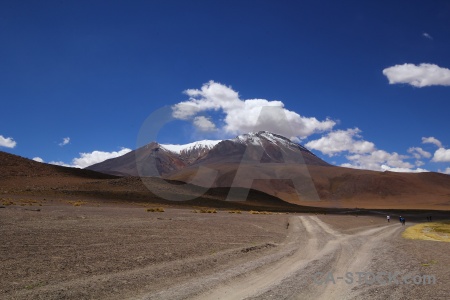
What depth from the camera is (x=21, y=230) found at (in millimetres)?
19656

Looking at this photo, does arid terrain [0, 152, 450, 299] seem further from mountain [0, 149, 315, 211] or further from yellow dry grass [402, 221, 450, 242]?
mountain [0, 149, 315, 211]

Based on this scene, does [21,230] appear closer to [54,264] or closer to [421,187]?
[54,264]

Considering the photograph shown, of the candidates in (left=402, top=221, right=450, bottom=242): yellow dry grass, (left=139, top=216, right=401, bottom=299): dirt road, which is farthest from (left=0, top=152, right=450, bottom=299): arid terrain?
(left=402, top=221, right=450, bottom=242): yellow dry grass

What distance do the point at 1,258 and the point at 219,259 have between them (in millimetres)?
7466

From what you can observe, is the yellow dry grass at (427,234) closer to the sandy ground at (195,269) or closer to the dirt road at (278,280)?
the sandy ground at (195,269)

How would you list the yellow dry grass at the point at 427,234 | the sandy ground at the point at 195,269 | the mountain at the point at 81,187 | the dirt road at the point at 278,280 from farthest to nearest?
the mountain at the point at 81,187
the yellow dry grass at the point at 427,234
the sandy ground at the point at 195,269
the dirt road at the point at 278,280

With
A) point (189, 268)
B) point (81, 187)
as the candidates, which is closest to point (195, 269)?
point (189, 268)

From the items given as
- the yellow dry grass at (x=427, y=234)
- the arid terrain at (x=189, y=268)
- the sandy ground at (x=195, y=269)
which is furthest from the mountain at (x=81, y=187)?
the sandy ground at (x=195, y=269)

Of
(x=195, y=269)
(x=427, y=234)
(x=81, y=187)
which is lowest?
(x=195, y=269)

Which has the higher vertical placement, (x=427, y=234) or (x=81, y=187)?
(x=81, y=187)

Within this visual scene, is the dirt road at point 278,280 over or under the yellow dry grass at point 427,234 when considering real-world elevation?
under

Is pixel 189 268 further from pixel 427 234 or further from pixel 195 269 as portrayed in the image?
pixel 427 234

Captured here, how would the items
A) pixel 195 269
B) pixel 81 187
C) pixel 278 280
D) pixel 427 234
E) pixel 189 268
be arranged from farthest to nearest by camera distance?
pixel 81 187
pixel 427 234
pixel 189 268
pixel 195 269
pixel 278 280

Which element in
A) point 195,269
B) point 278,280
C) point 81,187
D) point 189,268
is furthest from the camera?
A: point 81,187
